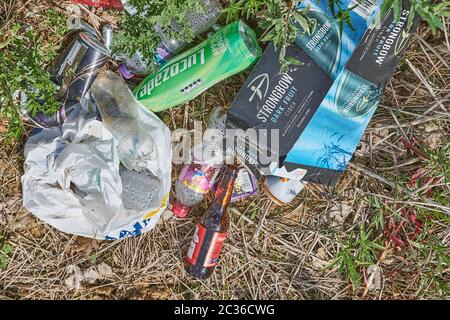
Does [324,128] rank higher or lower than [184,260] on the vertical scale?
higher

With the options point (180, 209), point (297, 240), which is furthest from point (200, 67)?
point (297, 240)

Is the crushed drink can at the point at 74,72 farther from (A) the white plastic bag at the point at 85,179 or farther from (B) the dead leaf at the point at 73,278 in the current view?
(B) the dead leaf at the point at 73,278

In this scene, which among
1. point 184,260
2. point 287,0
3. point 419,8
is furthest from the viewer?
point 184,260

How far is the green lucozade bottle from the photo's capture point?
2035 millimetres

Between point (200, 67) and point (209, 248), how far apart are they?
80cm

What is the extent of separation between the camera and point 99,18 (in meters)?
2.33

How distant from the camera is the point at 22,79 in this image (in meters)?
2.13

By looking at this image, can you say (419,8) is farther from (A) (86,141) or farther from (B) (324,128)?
(A) (86,141)

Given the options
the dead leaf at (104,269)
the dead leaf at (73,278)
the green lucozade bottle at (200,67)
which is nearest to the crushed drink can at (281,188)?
the green lucozade bottle at (200,67)

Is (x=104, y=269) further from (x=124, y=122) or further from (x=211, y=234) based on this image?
(x=124, y=122)

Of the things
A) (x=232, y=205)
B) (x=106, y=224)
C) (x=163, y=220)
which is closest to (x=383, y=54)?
(x=232, y=205)

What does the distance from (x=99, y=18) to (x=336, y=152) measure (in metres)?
1.22

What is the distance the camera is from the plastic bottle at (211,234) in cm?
228

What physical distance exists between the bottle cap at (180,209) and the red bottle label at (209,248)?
0.11 m
